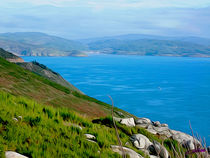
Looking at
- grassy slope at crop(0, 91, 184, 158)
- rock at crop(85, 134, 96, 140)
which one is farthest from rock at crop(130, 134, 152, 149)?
rock at crop(85, 134, 96, 140)

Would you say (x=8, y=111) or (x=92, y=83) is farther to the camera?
(x=92, y=83)

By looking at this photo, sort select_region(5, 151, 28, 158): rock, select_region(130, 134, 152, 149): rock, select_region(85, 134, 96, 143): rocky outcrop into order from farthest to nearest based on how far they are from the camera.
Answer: select_region(130, 134, 152, 149): rock, select_region(85, 134, 96, 143): rocky outcrop, select_region(5, 151, 28, 158): rock

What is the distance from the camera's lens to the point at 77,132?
6098mm

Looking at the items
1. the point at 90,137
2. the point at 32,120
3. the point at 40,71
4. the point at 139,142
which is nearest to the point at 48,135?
the point at 32,120

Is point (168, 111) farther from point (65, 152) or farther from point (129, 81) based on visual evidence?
point (65, 152)

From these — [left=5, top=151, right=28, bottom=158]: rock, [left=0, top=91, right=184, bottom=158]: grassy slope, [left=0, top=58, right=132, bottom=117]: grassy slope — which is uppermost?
[left=0, top=58, right=132, bottom=117]: grassy slope

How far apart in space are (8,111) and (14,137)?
1.50m

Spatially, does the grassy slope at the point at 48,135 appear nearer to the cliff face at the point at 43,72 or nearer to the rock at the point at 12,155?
the rock at the point at 12,155

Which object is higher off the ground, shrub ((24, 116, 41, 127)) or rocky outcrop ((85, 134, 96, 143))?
shrub ((24, 116, 41, 127))

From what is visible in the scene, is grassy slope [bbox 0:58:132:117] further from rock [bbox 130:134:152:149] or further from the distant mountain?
the distant mountain

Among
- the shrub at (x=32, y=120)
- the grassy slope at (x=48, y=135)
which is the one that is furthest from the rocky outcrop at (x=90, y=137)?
the shrub at (x=32, y=120)

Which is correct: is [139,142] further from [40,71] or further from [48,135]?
[40,71]

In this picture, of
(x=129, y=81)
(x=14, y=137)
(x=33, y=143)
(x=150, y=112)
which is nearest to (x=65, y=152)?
(x=33, y=143)

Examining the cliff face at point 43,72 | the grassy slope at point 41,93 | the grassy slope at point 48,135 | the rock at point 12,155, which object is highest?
the cliff face at point 43,72
